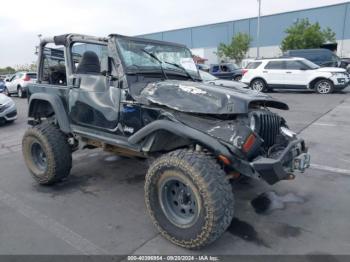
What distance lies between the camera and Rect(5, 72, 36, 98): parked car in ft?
57.8

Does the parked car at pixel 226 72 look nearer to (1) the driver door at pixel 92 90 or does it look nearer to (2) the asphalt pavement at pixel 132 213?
(2) the asphalt pavement at pixel 132 213

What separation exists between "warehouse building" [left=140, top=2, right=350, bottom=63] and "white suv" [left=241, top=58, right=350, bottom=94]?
2955 cm

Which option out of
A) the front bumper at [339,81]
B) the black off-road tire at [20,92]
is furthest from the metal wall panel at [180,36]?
the front bumper at [339,81]

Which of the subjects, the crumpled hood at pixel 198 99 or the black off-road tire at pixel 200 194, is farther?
the crumpled hood at pixel 198 99

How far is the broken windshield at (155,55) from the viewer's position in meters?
3.55

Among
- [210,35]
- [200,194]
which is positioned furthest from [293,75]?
[210,35]

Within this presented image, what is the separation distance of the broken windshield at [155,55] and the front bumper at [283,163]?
1.77 m

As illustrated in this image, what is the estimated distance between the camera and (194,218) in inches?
108

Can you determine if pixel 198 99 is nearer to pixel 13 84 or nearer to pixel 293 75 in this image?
pixel 293 75

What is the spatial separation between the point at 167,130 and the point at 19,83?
59.2ft

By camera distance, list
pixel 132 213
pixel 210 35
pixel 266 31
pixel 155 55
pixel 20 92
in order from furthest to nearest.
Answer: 1. pixel 210 35
2. pixel 266 31
3. pixel 20 92
4. pixel 155 55
5. pixel 132 213

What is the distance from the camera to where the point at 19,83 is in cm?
1806

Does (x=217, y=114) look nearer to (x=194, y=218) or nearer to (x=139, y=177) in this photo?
(x=194, y=218)

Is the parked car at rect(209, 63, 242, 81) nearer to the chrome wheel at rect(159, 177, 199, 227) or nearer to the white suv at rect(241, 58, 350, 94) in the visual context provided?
the white suv at rect(241, 58, 350, 94)
